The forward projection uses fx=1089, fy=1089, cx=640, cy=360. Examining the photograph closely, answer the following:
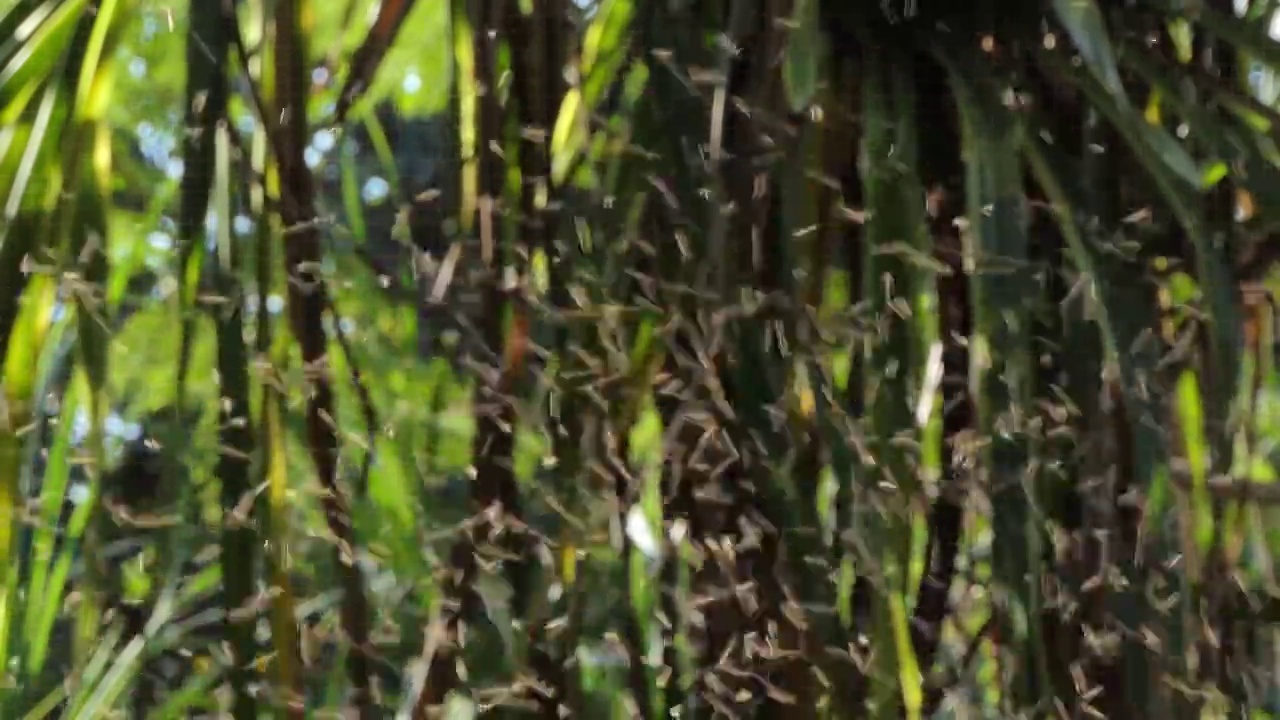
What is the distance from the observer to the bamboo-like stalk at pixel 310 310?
373 millimetres

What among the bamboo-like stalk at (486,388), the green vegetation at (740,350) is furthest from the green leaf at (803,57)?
the bamboo-like stalk at (486,388)

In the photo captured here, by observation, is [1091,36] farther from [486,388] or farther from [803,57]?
[486,388]

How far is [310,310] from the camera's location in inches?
15.6

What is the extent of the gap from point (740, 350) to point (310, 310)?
0.52ft

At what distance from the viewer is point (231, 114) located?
39 centimetres

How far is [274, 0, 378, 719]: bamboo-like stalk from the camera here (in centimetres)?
37

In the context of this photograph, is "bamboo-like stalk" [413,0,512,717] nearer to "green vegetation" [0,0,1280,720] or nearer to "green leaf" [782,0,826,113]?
"green vegetation" [0,0,1280,720]

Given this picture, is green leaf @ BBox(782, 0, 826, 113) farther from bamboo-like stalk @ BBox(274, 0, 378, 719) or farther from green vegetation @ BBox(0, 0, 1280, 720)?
bamboo-like stalk @ BBox(274, 0, 378, 719)

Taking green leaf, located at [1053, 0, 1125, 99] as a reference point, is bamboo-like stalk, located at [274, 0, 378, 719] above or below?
below

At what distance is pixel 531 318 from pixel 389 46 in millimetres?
115

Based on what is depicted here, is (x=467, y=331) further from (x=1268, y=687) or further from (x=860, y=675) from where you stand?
(x=1268, y=687)

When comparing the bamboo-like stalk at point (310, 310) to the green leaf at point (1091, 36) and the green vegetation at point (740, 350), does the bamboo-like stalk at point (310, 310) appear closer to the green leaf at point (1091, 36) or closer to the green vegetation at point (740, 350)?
the green vegetation at point (740, 350)

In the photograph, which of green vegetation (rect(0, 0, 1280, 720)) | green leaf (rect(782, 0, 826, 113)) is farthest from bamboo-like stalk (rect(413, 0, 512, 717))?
green leaf (rect(782, 0, 826, 113))

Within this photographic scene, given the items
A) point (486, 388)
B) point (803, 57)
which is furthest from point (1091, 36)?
point (486, 388)
